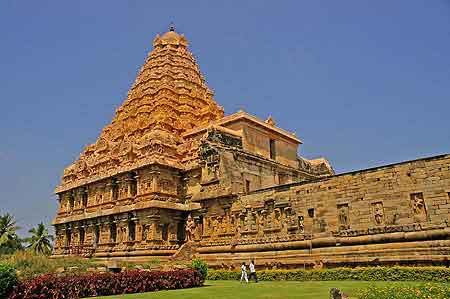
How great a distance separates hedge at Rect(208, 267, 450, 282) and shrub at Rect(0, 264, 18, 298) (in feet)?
35.7

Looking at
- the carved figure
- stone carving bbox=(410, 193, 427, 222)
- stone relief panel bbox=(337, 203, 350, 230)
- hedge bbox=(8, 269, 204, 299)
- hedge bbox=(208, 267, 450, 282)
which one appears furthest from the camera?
the carved figure

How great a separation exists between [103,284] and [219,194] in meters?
10.3

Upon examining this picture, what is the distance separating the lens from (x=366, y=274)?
15805mm

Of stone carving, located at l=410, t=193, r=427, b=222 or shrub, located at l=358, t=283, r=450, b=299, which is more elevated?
Answer: stone carving, located at l=410, t=193, r=427, b=222

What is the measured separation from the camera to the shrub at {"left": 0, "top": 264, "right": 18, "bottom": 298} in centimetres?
1190

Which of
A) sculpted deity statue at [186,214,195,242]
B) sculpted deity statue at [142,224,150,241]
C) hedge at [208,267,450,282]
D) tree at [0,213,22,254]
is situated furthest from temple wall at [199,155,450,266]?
tree at [0,213,22,254]

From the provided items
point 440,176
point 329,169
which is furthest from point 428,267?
point 329,169

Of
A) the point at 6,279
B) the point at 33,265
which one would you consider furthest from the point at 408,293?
the point at 33,265

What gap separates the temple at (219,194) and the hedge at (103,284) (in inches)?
214

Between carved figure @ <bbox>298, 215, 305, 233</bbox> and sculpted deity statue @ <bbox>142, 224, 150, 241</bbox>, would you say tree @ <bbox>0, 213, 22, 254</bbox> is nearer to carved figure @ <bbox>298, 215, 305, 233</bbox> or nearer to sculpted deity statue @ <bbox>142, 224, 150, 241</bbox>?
sculpted deity statue @ <bbox>142, 224, 150, 241</bbox>

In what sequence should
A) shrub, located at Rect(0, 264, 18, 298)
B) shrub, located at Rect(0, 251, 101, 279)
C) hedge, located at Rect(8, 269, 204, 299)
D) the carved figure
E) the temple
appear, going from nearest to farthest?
shrub, located at Rect(0, 264, 18, 298) < hedge, located at Rect(8, 269, 204, 299) < shrub, located at Rect(0, 251, 101, 279) < the temple < the carved figure

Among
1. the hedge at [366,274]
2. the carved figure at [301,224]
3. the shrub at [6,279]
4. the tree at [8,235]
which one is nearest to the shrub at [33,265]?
the shrub at [6,279]

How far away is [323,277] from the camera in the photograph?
673 inches

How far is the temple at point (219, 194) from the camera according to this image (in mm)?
16703
